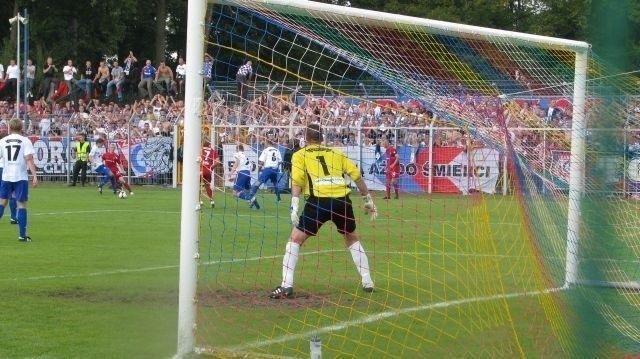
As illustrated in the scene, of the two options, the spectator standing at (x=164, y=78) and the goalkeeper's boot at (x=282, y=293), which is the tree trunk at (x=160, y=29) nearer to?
the spectator standing at (x=164, y=78)

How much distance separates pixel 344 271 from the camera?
12312 millimetres

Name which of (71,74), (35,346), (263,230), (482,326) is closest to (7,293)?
(35,346)

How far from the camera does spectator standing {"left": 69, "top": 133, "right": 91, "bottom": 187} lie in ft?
112

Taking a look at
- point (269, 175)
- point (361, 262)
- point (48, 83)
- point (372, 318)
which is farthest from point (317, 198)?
point (48, 83)

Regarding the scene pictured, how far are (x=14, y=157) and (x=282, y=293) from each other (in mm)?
7344

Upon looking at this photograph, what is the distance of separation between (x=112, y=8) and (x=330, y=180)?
135 feet

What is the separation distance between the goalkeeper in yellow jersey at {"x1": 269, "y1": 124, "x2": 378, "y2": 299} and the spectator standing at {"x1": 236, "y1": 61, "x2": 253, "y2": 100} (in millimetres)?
1080

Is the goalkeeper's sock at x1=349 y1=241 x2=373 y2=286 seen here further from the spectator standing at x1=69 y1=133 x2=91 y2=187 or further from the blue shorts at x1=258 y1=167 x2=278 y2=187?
the spectator standing at x1=69 y1=133 x2=91 y2=187

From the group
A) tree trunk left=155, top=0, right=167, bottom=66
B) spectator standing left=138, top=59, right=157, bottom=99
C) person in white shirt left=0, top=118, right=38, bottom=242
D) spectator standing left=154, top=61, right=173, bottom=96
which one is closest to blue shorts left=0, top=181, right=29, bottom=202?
person in white shirt left=0, top=118, right=38, bottom=242

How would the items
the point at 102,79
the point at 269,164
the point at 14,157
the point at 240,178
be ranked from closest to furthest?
1. the point at 14,157
2. the point at 240,178
3. the point at 269,164
4. the point at 102,79

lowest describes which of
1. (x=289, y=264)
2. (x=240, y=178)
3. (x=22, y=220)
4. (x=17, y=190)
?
(x=22, y=220)

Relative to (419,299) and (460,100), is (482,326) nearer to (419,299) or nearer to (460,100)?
(419,299)

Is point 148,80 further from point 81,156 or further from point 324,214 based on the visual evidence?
point 324,214

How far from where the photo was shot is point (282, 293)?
9859mm
